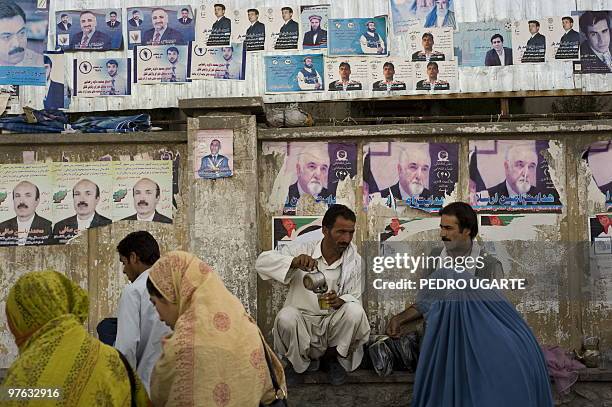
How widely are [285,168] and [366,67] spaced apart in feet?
3.75

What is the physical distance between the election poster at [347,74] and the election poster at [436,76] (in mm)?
424

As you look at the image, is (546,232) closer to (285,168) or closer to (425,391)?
(285,168)

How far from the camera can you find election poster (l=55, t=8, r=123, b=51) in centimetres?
741

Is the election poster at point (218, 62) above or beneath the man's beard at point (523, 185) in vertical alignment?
above

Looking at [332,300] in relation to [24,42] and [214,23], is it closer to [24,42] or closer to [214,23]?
[214,23]

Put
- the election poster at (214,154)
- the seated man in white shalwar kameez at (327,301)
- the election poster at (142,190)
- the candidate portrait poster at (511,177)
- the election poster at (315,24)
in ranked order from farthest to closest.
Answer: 1. the election poster at (315,24)
2. the election poster at (142,190)
3. the candidate portrait poster at (511,177)
4. the election poster at (214,154)
5. the seated man in white shalwar kameez at (327,301)

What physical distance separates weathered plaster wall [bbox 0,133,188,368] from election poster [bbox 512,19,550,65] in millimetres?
2843

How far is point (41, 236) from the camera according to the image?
22.5 ft

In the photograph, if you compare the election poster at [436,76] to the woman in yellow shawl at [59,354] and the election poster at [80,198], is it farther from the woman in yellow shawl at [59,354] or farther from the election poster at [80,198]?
the woman in yellow shawl at [59,354]

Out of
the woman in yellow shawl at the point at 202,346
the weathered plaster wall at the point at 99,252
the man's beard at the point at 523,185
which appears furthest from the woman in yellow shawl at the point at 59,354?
the man's beard at the point at 523,185

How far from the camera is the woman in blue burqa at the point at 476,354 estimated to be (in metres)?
4.14

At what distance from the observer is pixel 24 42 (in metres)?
7.43

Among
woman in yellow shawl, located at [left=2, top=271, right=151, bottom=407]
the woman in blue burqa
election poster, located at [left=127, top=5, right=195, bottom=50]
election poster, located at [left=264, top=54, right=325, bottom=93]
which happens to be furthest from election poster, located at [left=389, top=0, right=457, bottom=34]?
woman in yellow shawl, located at [left=2, top=271, right=151, bottom=407]

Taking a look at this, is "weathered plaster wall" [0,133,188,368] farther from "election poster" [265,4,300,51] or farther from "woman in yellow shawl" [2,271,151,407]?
"woman in yellow shawl" [2,271,151,407]
